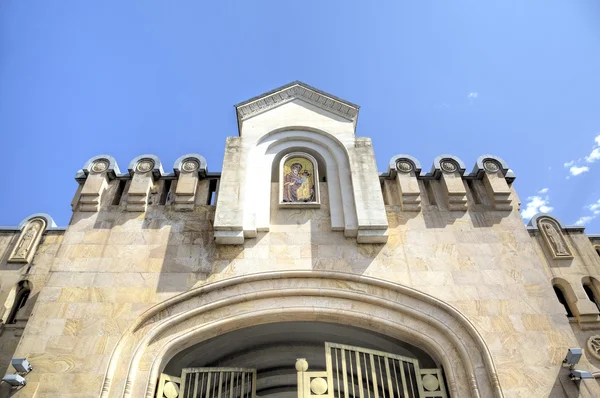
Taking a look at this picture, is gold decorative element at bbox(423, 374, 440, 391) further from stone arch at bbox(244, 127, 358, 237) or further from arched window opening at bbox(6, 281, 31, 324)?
arched window opening at bbox(6, 281, 31, 324)

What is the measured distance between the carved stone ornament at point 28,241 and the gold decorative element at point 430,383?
27.4ft

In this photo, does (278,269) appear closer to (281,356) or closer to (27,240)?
(281,356)

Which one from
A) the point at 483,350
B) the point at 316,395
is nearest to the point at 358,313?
the point at 316,395

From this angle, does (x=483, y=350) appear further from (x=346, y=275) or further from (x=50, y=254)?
(x=50, y=254)

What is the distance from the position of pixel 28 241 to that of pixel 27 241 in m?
0.02

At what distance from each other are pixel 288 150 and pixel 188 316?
4598 millimetres

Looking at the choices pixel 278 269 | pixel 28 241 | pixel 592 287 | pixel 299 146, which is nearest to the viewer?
pixel 278 269

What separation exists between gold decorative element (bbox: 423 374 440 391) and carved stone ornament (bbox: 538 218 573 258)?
3.99m

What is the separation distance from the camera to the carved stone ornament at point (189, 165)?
947cm

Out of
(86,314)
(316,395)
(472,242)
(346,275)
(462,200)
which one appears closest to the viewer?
(316,395)

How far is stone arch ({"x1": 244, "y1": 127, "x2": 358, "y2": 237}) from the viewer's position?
8453 mm

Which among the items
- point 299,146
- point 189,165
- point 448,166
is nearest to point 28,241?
point 189,165

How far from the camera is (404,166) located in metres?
9.64

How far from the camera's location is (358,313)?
7508 mm
